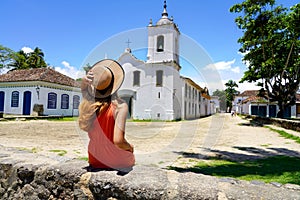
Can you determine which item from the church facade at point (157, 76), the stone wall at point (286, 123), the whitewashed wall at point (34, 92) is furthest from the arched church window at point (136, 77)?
the stone wall at point (286, 123)

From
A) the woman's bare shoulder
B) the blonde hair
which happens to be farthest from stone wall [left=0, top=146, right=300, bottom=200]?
the woman's bare shoulder

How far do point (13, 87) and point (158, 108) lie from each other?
14.7m

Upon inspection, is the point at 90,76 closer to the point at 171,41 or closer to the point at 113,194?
the point at 113,194

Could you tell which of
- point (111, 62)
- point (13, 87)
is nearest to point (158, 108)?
point (13, 87)

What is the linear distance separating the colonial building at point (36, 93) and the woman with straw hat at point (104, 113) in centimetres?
2071

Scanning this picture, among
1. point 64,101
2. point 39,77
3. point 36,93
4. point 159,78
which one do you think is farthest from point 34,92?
point 159,78

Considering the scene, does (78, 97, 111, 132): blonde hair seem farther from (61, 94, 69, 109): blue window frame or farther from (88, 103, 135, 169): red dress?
(61, 94, 69, 109): blue window frame

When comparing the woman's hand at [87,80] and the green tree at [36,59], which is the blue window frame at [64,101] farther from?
the woman's hand at [87,80]

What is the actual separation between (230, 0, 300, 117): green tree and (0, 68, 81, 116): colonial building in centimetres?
1541

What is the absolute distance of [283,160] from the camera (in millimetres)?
6055

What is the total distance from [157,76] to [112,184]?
2039cm

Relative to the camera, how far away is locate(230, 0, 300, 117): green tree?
1641cm

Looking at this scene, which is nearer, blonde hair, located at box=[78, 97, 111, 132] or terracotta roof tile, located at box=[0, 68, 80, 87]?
blonde hair, located at box=[78, 97, 111, 132]

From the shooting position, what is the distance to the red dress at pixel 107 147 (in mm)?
2602
